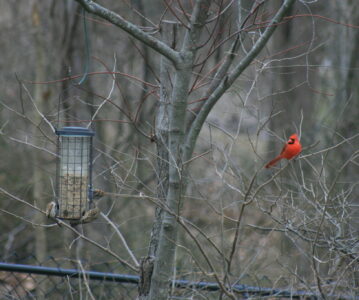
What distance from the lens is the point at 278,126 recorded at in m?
10.8

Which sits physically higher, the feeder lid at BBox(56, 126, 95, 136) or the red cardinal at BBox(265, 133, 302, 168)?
the feeder lid at BBox(56, 126, 95, 136)

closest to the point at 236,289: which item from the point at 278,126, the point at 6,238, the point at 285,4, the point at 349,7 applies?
the point at 285,4

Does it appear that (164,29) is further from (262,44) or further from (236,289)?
(236,289)

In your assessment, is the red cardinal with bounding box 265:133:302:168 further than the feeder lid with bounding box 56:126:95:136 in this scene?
Yes

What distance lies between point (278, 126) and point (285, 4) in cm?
770

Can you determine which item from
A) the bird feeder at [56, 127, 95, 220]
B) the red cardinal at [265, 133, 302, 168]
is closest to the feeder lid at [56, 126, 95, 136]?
the bird feeder at [56, 127, 95, 220]

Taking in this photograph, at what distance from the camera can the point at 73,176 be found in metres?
4.01

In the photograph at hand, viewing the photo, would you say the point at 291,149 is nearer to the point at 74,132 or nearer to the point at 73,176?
A: the point at 73,176

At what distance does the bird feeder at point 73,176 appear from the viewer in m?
3.85

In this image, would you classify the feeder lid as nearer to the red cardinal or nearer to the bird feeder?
the bird feeder

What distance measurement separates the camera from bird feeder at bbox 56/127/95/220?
12.6 feet

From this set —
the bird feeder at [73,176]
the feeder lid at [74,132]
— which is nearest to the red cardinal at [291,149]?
the bird feeder at [73,176]

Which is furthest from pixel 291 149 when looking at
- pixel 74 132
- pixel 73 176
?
pixel 74 132

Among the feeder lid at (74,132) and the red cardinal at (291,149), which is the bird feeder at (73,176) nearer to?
the feeder lid at (74,132)
